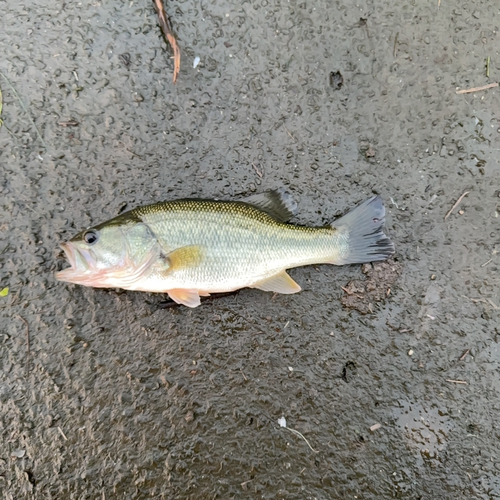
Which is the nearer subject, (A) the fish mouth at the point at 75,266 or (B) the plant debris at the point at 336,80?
(A) the fish mouth at the point at 75,266

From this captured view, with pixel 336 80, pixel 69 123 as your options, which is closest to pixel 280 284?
pixel 336 80

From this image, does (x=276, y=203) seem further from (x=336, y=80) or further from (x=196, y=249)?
(x=336, y=80)

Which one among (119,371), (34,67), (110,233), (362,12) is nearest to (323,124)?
(362,12)

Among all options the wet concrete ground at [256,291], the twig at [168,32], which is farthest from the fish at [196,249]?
the twig at [168,32]

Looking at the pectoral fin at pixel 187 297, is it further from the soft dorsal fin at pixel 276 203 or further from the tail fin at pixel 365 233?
the tail fin at pixel 365 233

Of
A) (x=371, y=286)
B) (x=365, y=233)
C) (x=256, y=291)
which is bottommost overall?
(x=371, y=286)

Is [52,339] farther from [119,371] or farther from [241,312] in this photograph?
[241,312]

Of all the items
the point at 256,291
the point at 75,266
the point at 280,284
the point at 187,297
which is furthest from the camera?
the point at 256,291

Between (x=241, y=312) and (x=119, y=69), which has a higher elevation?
(x=119, y=69)
